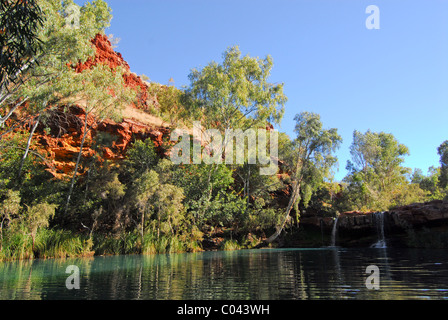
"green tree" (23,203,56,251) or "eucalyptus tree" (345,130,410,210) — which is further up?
"eucalyptus tree" (345,130,410,210)

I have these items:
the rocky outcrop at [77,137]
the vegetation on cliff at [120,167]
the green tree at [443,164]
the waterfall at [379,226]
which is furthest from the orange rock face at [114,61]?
the green tree at [443,164]

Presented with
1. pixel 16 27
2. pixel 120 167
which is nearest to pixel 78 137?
pixel 120 167

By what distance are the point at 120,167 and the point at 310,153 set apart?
20939 millimetres

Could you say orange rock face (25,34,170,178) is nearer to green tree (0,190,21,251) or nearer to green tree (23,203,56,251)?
green tree (0,190,21,251)

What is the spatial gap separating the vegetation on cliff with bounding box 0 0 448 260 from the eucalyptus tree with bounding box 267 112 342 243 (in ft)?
0.39

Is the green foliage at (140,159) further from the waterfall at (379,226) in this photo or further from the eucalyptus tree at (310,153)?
the waterfall at (379,226)

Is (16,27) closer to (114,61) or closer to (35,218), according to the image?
(35,218)

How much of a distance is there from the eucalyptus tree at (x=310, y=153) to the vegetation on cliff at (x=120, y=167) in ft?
0.39

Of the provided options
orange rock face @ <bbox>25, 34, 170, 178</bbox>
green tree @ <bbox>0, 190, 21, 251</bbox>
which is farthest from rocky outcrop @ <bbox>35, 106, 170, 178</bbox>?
green tree @ <bbox>0, 190, 21, 251</bbox>

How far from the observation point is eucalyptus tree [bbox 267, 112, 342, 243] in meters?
32.7

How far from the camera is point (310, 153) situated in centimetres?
3434
